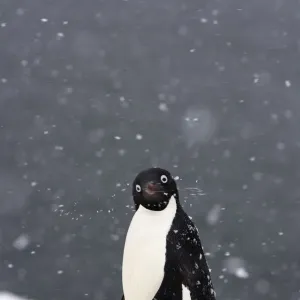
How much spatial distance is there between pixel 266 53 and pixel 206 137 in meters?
0.86

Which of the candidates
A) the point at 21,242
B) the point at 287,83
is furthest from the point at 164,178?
the point at 287,83

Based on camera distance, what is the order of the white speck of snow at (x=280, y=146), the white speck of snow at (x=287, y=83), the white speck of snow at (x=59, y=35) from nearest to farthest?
the white speck of snow at (x=280, y=146) < the white speck of snow at (x=287, y=83) < the white speck of snow at (x=59, y=35)

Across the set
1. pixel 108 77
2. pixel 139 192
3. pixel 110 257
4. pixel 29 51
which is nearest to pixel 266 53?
pixel 108 77

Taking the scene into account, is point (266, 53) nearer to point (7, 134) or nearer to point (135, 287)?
point (7, 134)

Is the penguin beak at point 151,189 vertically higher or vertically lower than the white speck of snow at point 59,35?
higher

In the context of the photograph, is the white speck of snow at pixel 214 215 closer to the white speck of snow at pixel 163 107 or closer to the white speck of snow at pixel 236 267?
the white speck of snow at pixel 236 267

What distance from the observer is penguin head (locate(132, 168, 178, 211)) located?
2.38 m

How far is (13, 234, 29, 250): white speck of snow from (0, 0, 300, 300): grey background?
11 millimetres

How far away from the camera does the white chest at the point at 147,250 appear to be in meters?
2.42

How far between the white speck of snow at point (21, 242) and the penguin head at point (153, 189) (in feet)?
4.69

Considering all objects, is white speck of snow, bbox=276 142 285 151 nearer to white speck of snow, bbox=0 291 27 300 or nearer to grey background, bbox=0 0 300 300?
grey background, bbox=0 0 300 300

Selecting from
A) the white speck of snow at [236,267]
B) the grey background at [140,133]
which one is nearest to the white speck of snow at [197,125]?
the grey background at [140,133]

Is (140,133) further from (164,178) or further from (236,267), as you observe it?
(164,178)

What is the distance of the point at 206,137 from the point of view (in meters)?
4.26
